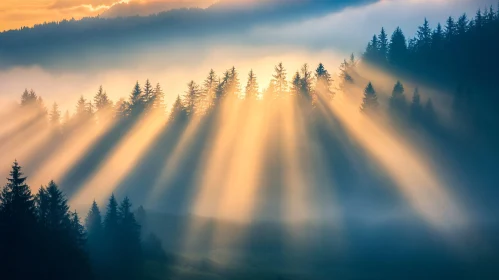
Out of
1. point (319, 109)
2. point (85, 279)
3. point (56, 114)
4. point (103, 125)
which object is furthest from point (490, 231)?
point (56, 114)

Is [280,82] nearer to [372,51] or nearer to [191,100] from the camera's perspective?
[191,100]

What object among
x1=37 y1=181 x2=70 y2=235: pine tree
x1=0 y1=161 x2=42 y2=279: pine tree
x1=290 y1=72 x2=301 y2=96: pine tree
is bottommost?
x1=0 y1=161 x2=42 y2=279: pine tree

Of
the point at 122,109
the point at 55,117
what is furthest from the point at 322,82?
the point at 55,117

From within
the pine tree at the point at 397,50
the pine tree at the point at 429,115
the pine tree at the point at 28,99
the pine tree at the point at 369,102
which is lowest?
the pine tree at the point at 429,115

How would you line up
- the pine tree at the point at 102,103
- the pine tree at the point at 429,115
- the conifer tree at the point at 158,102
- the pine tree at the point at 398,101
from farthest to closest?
1. the pine tree at the point at 102,103
2. the conifer tree at the point at 158,102
3. the pine tree at the point at 398,101
4. the pine tree at the point at 429,115

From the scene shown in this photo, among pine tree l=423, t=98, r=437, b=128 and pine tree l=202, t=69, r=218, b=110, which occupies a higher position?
pine tree l=202, t=69, r=218, b=110

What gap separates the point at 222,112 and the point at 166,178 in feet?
60.6

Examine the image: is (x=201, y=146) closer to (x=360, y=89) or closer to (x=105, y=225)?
(x=360, y=89)

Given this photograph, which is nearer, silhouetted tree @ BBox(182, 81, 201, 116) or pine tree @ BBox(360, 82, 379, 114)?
pine tree @ BBox(360, 82, 379, 114)

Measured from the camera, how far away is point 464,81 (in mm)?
137625

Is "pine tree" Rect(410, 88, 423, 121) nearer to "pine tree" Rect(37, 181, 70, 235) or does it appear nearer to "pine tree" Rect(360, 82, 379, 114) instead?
"pine tree" Rect(360, 82, 379, 114)

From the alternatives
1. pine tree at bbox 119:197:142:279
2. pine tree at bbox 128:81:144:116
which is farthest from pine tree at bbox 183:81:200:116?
pine tree at bbox 119:197:142:279

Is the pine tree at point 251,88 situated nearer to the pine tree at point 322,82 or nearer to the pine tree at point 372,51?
the pine tree at point 322,82

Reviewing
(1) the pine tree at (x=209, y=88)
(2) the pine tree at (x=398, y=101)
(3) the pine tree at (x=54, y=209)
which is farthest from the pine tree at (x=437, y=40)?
(3) the pine tree at (x=54, y=209)
